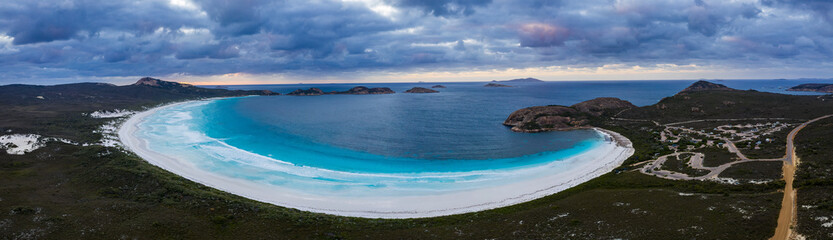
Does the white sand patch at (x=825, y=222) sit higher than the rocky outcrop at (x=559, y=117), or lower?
lower

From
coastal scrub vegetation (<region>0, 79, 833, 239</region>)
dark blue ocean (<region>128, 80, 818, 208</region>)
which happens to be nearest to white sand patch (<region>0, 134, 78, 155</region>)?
dark blue ocean (<region>128, 80, 818, 208</region>)

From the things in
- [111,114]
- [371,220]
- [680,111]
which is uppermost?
[680,111]

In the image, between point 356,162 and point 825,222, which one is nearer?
point 825,222

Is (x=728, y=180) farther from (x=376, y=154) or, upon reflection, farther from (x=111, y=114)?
(x=111, y=114)

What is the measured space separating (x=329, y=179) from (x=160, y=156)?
4036cm

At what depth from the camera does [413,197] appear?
48.8 metres

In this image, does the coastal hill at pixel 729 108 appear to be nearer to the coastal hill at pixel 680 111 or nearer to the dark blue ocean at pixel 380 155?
the coastal hill at pixel 680 111

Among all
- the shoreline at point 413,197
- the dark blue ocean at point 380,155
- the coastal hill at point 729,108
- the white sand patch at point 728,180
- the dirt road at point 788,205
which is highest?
the coastal hill at point 729,108

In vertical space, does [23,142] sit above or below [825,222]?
above

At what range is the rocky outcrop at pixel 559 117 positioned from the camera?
330ft

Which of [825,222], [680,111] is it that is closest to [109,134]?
[825,222]

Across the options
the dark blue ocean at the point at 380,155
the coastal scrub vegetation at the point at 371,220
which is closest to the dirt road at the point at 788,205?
the coastal scrub vegetation at the point at 371,220

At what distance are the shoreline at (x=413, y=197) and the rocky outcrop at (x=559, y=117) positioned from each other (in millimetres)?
35456

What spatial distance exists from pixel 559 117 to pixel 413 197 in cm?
7066
